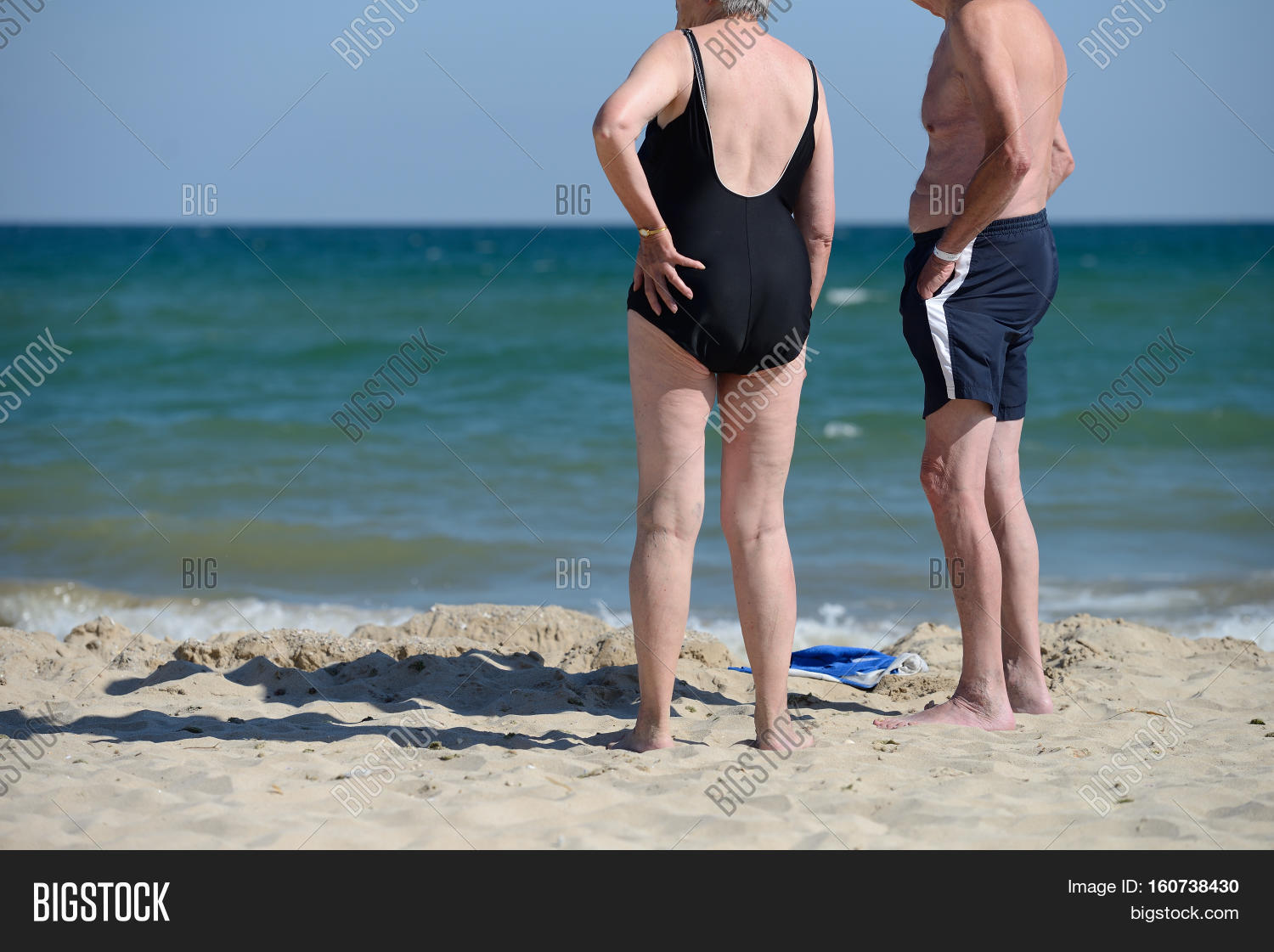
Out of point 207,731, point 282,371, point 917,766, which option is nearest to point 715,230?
point 917,766

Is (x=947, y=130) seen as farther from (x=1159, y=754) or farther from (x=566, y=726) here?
(x=566, y=726)

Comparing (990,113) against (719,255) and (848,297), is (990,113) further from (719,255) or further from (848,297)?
(848,297)

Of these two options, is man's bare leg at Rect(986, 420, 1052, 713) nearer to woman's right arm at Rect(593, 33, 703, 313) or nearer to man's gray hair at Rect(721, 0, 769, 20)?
woman's right arm at Rect(593, 33, 703, 313)

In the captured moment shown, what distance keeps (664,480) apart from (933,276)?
1.05 meters

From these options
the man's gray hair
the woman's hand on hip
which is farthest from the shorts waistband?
the woman's hand on hip

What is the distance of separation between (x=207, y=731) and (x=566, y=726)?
1.05 metres

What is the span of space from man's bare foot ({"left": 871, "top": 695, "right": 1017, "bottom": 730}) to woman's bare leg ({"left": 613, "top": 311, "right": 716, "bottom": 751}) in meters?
0.93

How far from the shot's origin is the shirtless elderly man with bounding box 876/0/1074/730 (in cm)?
298

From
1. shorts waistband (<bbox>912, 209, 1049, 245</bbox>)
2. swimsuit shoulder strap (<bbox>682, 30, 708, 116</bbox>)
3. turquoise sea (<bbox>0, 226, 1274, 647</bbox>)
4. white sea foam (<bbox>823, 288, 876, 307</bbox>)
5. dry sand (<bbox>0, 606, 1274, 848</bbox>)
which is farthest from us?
white sea foam (<bbox>823, 288, 876, 307</bbox>)

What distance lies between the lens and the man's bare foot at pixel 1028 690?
3.40 metres

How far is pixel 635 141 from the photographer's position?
2.40m

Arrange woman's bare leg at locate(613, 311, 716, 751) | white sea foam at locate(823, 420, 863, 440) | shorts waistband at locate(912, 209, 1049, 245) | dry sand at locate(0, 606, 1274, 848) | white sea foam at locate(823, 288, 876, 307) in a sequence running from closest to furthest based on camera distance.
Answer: dry sand at locate(0, 606, 1274, 848) → woman's bare leg at locate(613, 311, 716, 751) → shorts waistband at locate(912, 209, 1049, 245) → white sea foam at locate(823, 420, 863, 440) → white sea foam at locate(823, 288, 876, 307)
